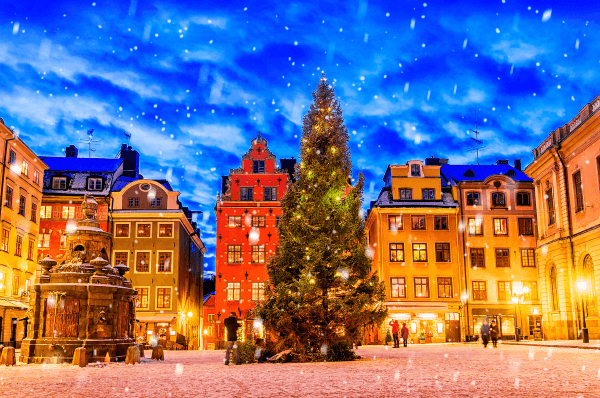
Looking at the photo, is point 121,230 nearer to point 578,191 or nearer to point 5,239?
point 5,239

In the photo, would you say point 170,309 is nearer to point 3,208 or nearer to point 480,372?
point 3,208

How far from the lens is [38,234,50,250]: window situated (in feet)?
169

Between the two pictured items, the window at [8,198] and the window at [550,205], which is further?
the window at [8,198]

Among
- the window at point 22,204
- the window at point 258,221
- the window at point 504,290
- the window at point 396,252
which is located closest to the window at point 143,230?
the window at point 258,221

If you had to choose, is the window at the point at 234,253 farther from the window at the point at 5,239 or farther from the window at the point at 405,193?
the window at the point at 5,239

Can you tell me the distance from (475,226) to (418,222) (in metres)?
4.98

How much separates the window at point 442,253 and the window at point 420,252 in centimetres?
103

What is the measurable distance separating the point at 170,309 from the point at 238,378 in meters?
37.3

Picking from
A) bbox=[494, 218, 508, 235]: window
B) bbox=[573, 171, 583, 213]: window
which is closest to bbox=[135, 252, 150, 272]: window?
bbox=[494, 218, 508, 235]: window

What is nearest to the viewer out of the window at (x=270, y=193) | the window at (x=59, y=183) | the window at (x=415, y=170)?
the window at (x=415, y=170)

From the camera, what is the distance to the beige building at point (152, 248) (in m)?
50.0

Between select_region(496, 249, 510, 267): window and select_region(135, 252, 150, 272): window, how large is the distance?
30180mm

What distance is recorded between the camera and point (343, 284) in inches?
861

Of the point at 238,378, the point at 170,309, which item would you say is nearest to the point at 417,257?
the point at 170,309
